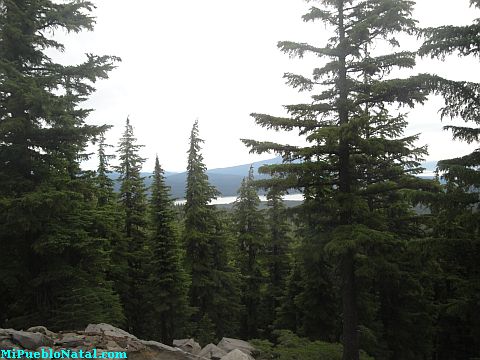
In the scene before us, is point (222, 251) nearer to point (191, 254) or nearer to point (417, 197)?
point (191, 254)

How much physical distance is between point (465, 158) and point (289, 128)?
5.46 m

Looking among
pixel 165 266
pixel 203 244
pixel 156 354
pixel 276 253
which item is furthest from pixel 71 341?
pixel 276 253

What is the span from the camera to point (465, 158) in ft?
29.6

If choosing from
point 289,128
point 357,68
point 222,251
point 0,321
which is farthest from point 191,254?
point 357,68

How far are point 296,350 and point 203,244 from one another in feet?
42.1

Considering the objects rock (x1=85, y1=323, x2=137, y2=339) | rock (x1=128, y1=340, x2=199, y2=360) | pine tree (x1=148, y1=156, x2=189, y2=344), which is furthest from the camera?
pine tree (x1=148, y1=156, x2=189, y2=344)

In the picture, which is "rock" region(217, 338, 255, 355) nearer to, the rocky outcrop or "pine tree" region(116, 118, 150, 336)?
the rocky outcrop

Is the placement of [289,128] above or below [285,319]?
above

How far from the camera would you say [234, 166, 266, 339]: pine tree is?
96.5ft

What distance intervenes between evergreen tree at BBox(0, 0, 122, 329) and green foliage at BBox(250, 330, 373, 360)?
667 centimetres

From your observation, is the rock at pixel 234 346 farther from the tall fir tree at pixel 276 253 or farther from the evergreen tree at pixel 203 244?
the tall fir tree at pixel 276 253

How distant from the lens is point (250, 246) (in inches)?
1195

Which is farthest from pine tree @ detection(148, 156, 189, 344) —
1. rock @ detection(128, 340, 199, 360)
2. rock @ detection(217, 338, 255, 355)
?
rock @ detection(128, 340, 199, 360)

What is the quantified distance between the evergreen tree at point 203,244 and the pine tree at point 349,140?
1326 centimetres
